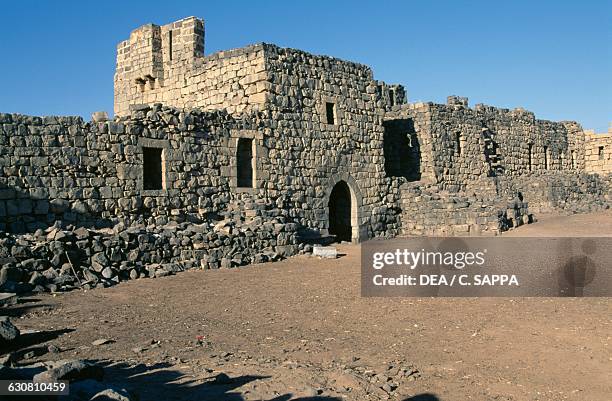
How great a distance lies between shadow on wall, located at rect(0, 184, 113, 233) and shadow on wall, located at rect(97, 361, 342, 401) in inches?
279

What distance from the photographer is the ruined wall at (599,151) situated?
106 ft

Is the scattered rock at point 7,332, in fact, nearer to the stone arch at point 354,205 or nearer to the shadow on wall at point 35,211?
the shadow on wall at point 35,211

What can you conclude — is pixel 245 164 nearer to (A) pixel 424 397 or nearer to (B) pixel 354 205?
(B) pixel 354 205

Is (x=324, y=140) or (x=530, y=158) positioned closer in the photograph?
(x=324, y=140)

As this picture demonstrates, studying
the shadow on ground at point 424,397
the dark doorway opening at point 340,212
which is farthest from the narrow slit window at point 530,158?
the shadow on ground at point 424,397

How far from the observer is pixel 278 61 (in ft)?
55.0

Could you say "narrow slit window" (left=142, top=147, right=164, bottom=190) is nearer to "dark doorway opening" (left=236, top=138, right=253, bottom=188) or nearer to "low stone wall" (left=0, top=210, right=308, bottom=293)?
"low stone wall" (left=0, top=210, right=308, bottom=293)

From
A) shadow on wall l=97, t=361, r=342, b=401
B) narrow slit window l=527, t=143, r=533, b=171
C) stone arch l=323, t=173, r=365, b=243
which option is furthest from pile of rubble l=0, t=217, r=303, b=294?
narrow slit window l=527, t=143, r=533, b=171

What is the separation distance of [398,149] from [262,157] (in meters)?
8.50

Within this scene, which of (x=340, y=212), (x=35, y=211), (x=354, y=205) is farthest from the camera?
(x=340, y=212)

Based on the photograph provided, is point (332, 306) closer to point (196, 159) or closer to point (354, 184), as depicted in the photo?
point (196, 159)

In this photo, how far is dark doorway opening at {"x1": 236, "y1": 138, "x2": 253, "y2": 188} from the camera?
53.5ft

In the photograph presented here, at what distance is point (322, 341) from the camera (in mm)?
6859

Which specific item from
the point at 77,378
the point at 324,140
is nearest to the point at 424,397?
the point at 77,378
